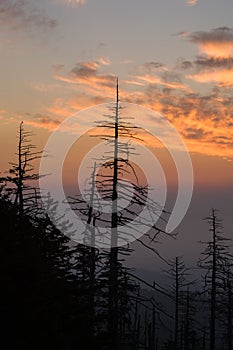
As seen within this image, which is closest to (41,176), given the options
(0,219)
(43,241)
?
(43,241)

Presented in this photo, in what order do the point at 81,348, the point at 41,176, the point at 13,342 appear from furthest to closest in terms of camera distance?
the point at 41,176, the point at 81,348, the point at 13,342

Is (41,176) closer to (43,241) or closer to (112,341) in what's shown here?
(43,241)

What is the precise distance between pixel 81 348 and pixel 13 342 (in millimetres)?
3182

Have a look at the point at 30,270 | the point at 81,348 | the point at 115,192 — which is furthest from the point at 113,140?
the point at 81,348

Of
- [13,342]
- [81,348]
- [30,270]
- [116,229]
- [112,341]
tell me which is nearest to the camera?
[13,342]

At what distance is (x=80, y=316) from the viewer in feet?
53.7

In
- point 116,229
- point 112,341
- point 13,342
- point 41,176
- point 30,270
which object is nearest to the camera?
Result: point 13,342

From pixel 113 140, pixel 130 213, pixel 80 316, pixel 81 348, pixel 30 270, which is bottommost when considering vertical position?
pixel 81 348

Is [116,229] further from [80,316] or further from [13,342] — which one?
[13,342]

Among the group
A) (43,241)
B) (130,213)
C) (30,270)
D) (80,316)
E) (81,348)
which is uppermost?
(130,213)

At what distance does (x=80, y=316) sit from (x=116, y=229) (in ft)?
16.2

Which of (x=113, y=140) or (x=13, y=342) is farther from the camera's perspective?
(x=113, y=140)

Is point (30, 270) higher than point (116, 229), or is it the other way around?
point (116, 229)

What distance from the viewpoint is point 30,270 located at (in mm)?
15547
